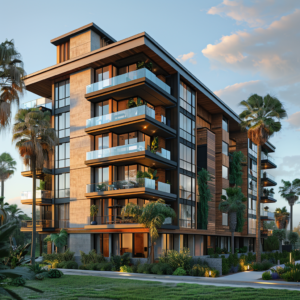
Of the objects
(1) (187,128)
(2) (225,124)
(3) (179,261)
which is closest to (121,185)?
(3) (179,261)

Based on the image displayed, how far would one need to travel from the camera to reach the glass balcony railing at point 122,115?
3042cm

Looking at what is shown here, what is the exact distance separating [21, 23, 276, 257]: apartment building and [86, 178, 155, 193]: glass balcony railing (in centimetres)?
8

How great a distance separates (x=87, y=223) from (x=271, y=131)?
716 inches

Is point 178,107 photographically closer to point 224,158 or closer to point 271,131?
point 271,131

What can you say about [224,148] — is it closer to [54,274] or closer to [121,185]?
[121,185]

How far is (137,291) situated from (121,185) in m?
15.3

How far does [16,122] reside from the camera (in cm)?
3145

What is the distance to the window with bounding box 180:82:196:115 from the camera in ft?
120

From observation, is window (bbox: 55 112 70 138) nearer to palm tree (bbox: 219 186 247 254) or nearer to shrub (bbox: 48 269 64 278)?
shrub (bbox: 48 269 64 278)

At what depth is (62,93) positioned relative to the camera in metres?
37.3

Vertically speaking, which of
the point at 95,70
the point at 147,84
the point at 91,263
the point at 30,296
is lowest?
the point at 91,263

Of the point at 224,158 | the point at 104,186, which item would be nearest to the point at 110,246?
the point at 104,186

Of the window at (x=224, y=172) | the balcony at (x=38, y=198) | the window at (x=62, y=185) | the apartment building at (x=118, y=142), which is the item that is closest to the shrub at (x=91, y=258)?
the apartment building at (x=118, y=142)

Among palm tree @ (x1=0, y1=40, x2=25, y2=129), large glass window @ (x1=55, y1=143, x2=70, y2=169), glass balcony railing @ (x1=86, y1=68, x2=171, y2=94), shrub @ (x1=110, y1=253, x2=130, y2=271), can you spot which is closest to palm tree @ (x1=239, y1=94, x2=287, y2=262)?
glass balcony railing @ (x1=86, y1=68, x2=171, y2=94)
